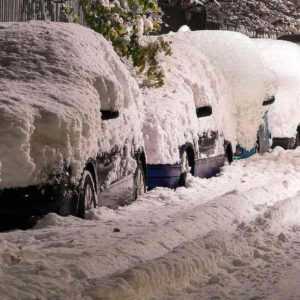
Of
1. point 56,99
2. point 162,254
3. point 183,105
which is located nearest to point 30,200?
point 56,99

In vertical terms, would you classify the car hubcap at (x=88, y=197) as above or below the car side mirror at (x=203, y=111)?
below

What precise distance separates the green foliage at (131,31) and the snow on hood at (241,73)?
126 centimetres

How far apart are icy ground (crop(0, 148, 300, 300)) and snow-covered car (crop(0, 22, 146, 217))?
0.84 ft

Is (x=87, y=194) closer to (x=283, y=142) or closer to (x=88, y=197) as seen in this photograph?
(x=88, y=197)

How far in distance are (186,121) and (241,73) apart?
364 centimetres

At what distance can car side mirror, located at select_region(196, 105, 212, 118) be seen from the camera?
12.0 m

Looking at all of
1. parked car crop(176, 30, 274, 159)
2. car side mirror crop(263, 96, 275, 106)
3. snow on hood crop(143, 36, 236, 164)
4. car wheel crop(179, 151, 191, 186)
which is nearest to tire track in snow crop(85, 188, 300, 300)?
snow on hood crop(143, 36, 236, 164)

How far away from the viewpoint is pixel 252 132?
15.0 m

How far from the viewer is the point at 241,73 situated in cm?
1480

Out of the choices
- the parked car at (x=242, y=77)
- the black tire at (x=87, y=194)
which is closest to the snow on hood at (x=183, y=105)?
the parked car at (x=242, y=77)

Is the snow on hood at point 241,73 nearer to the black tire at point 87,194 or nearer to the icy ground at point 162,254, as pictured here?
the icy ground at point 162,254

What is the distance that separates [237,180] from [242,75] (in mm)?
2805

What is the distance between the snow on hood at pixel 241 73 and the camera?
14656mm

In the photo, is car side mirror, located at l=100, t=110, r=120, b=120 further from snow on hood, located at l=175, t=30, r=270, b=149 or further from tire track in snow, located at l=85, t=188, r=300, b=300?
snow on hood, located at l=175, t=30, r=270, b=149
